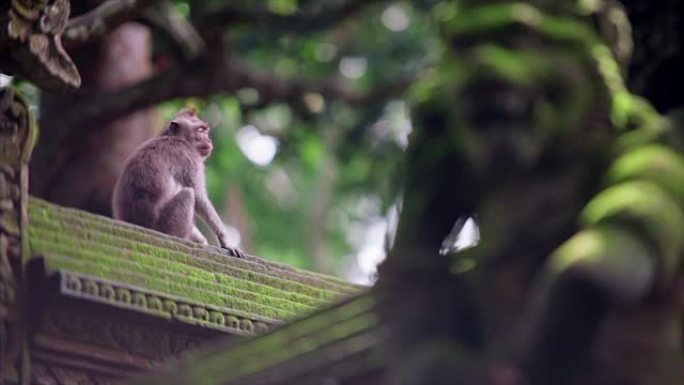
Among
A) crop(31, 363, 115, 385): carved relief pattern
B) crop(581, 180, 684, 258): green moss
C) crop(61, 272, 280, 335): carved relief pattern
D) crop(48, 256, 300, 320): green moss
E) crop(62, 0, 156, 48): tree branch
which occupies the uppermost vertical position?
crop(62, 0, 156, 48): tree branch

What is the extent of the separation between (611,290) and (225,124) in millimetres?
25249

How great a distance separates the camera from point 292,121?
974 inches

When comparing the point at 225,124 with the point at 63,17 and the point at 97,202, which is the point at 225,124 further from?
the point at 63,17

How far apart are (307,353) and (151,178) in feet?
29.9

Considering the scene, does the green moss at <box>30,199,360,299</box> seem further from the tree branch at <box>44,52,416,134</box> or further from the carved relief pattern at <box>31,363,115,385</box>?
the tree branch at <box>44,52,416,134</box>

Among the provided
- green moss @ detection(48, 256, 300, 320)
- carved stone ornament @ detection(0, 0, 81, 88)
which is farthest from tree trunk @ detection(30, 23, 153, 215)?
carved stone ornament @ detection(0, 0, 81, 88)

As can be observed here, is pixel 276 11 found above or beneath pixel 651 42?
above

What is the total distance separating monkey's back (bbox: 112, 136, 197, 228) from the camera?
51.1 feet

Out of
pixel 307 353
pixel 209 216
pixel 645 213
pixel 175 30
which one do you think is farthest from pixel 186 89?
pixel 645 213

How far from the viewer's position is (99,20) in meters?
15.4

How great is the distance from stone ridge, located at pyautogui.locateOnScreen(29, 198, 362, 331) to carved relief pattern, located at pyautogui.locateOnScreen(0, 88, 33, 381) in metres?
0.17

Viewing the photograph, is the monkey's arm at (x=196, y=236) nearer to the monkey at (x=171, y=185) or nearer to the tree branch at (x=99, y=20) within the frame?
the monkey at (x=171, y=185)

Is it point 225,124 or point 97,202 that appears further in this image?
point 225,124

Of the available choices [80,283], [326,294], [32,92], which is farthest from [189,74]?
[80,283]
